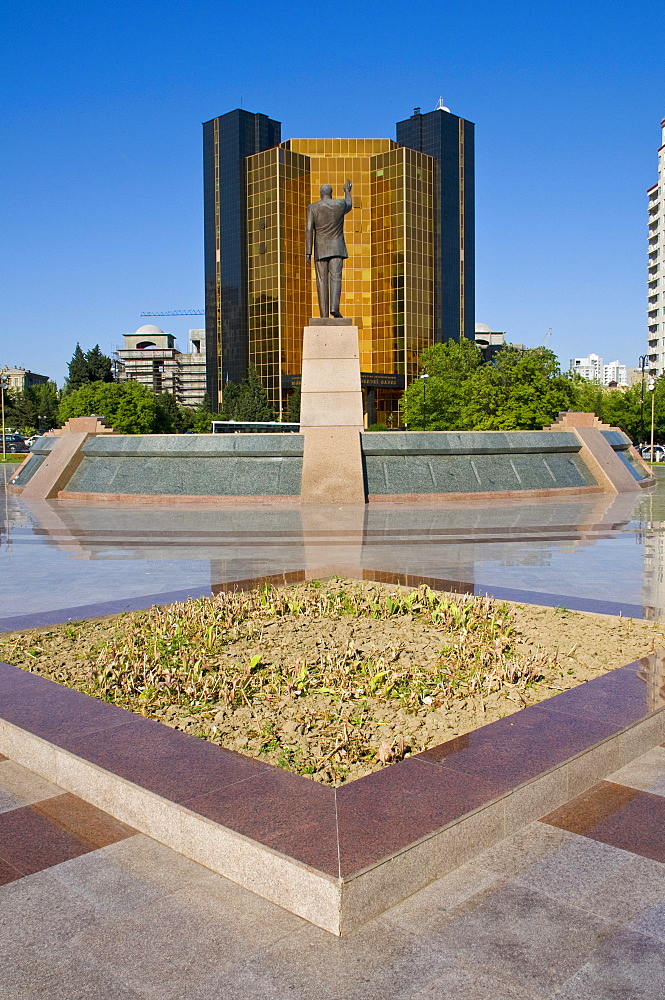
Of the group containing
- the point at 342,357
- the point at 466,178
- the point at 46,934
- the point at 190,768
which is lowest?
the point at 46,934

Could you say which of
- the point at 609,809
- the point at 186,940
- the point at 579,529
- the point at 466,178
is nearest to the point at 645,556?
the point at 579,529

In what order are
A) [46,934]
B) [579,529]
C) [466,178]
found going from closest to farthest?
[46,934] → [579,529] → [466,178]

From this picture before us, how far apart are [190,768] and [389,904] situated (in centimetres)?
124

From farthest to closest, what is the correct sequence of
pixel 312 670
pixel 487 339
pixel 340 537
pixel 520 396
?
1. pixel 487 339
2. pixel 520 396
3. pixel 340 537
4. pixel 312 670

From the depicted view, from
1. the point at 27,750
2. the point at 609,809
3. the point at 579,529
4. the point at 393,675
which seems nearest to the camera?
the point at 609,809

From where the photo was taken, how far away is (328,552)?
39.6 ft

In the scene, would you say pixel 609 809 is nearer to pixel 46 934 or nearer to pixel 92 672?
pixel 46 934

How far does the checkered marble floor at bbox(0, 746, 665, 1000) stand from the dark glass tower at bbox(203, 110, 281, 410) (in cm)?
9342

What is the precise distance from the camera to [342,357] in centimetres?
2188

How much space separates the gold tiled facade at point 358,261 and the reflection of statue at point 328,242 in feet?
225

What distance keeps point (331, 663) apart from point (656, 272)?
107 meters

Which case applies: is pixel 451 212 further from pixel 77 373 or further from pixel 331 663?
pixel 331 663

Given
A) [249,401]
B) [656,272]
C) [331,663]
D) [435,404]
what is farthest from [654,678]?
[656,272]

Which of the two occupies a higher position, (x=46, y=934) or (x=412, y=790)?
(x=412, y=790)
